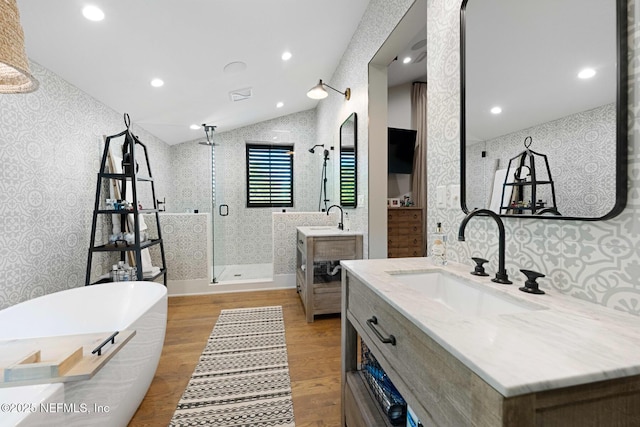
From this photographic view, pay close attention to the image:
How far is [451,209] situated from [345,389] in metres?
0.99

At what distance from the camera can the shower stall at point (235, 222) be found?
12.7ft

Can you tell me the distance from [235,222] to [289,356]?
9.48ft

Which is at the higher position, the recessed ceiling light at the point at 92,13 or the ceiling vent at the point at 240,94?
the ceiling vent at the point at 240,94

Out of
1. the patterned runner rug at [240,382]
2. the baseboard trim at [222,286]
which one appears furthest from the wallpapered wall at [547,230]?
the baseboard trim at [222,286]

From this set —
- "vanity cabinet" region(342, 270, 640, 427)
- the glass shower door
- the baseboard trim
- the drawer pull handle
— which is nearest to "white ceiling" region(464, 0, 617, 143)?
"vanity cabinet" region(342, 270, 640, 427)

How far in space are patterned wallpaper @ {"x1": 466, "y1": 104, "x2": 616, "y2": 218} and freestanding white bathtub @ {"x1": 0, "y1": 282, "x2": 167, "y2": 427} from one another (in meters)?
1.71

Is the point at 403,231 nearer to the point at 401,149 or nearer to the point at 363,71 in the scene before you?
the point at 401,149

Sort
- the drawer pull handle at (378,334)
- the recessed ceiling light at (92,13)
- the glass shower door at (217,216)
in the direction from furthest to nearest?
1. the glass shower door at (217,216)
2. the recessed ceiling light at (92,13)
3. the drawer pull handle at (378,334)

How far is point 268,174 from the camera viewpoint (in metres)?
4.58

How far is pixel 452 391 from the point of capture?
20.6 inches

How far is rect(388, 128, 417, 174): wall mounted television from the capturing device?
3.65m

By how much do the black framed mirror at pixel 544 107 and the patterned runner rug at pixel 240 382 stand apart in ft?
4.98

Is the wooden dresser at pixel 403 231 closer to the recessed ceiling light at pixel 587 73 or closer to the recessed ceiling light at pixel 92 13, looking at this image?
the recessed ceiling light at pixel 587 73

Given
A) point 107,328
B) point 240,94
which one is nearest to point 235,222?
point 240,94
